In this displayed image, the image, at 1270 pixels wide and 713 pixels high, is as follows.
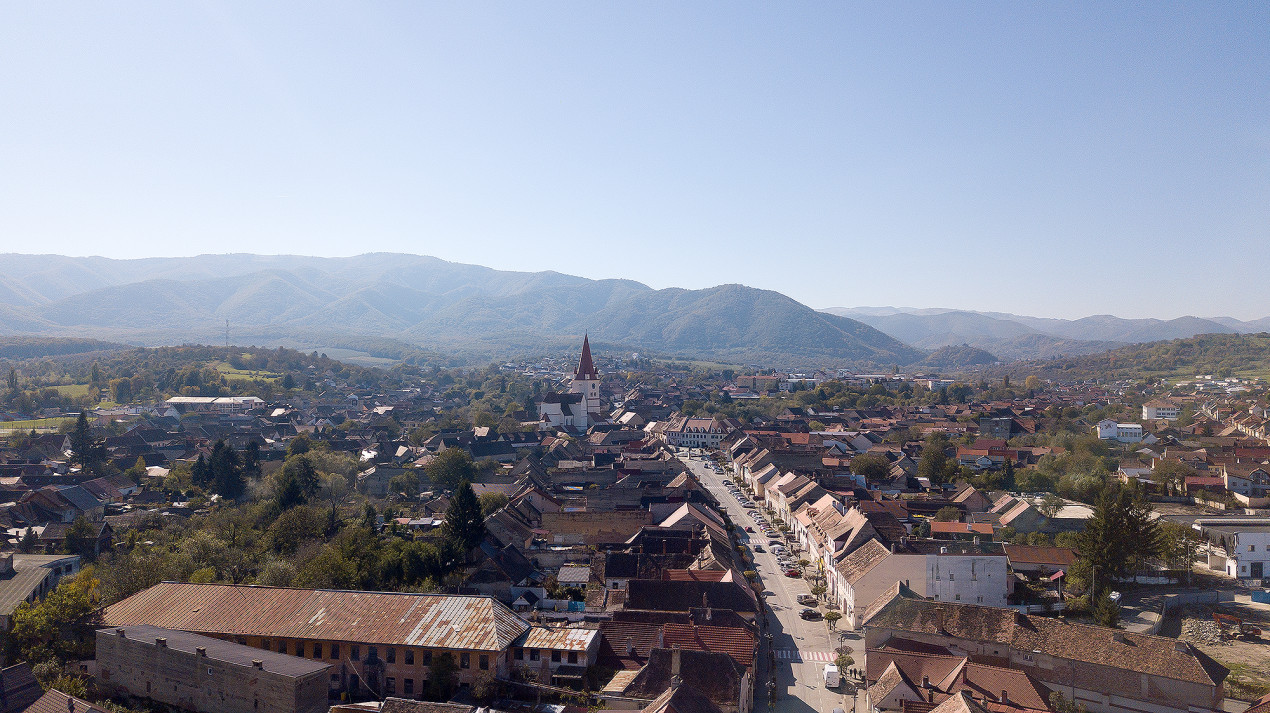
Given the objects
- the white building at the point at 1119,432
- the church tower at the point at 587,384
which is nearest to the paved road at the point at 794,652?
the white building at the point at 1119,432

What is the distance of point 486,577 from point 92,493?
30093 millimetres

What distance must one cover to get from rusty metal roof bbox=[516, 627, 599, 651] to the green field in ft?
244

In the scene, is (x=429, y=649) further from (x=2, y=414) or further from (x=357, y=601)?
(x=2, y=414)

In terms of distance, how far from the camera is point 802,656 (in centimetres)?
2698

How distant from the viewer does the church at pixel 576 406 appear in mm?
88750

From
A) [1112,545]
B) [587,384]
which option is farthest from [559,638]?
[587,384]

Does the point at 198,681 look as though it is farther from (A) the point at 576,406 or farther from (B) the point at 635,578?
(A) the point at 576,406

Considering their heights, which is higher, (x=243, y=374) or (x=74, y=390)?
(x=243, y=374)

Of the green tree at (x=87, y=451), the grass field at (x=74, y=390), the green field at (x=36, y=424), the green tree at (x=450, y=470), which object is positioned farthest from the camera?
the grass field at (x=74, y=390)

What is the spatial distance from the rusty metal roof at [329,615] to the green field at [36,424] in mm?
65938

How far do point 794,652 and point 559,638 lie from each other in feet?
27.1

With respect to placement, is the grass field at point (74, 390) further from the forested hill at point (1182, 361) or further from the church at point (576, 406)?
the forested hill at point (1182, 361)

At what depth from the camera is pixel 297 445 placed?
6178 centimetres

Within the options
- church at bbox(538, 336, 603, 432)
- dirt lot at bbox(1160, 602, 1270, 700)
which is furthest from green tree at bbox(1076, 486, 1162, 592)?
church at bbox(538, 336, 603, 432)
